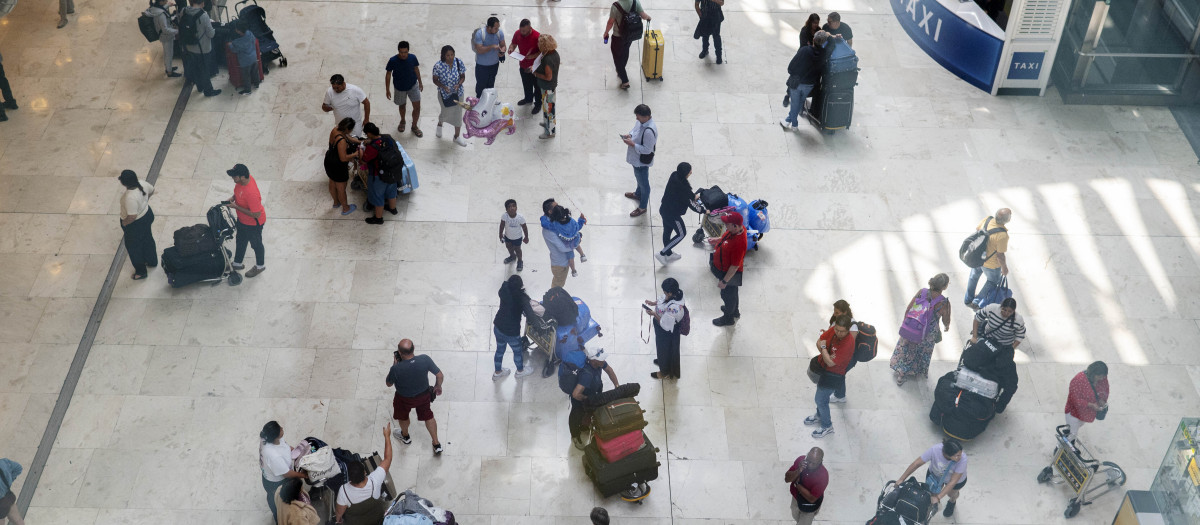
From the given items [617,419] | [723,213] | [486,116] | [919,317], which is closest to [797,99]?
[723,213]

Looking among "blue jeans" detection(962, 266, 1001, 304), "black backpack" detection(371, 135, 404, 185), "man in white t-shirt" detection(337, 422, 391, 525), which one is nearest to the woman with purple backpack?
"blue jeans" detection(962, 266, 1001, 304)

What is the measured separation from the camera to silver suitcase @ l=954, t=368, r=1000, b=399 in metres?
9.59

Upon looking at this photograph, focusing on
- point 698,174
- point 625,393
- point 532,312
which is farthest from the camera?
point 698,174

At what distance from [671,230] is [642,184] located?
2.60 feet

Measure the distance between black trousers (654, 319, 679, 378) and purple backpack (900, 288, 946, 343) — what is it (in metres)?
2.22

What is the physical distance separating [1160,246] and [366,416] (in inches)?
366

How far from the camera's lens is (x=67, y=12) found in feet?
52.5

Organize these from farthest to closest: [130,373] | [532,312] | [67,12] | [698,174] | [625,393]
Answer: [67,12], [698,174], [130,373], [532,312], [625,393]

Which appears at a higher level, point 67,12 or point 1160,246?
point 67,12

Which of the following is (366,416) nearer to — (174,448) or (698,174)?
(174,448)

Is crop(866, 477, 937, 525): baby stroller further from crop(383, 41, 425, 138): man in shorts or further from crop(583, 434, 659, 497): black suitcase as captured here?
crop(383, 41, 425, 138): man in shorts

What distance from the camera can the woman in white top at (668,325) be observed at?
9867 millimetres

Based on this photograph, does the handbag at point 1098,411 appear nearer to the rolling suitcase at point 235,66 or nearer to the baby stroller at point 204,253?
the baby stroller at point 204,253

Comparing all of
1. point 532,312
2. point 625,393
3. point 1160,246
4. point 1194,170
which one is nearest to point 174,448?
point 532,312
